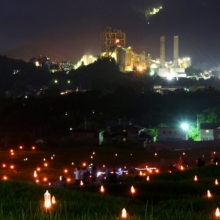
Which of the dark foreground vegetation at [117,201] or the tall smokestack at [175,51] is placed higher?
the tall smokestack at [175,51]

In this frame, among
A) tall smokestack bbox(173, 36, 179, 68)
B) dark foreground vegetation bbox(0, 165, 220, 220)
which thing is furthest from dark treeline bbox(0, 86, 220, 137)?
tall smokestack bbox(173, 36, 179, 68)

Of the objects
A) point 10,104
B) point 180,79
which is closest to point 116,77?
point 180,79

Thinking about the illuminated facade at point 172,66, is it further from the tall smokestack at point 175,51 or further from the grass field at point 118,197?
the grass field at point 118,197

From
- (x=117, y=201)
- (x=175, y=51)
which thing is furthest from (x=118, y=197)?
(x=175, y=51)

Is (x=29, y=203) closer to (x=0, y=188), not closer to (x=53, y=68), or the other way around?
(x=0, y=188)

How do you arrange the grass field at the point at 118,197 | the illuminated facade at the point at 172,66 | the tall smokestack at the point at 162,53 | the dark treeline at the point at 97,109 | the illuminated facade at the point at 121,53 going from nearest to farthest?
the grass field at the point at 118,197 → the dark treeline at the point at 97,109 → the illuminated facade at the point at 121,53 → the illuminated facade at the point at 172,66 → the tall smokestack at the point at 162,53

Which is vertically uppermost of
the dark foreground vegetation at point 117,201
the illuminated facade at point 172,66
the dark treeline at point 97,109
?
the illuminated facade at point 172,66

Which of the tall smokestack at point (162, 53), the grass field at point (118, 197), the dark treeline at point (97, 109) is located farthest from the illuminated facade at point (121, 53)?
the grass field at point (118, 197)

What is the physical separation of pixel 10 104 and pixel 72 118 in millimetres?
8445

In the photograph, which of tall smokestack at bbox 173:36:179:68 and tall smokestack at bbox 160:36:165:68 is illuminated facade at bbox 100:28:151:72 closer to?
tall smokestack at bbox 160:36:165:68

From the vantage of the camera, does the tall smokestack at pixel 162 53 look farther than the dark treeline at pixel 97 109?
Yes

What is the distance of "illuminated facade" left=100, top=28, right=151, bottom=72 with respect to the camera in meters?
97.4

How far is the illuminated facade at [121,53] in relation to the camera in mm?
97375

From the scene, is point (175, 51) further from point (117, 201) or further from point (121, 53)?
point (117, 201)
